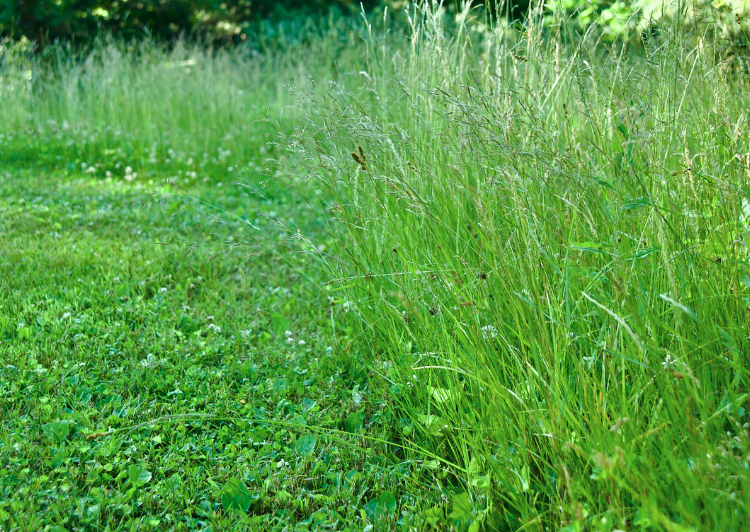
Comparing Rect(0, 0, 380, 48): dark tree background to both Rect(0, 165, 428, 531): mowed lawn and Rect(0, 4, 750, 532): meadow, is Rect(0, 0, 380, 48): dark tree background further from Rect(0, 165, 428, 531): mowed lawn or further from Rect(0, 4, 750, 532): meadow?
Rect(0, 4, 750, 532): meadow

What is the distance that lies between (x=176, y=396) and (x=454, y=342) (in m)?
1.22

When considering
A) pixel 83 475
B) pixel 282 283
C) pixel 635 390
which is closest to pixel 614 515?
pixel 635 390

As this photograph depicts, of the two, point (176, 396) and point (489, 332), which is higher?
point (489, 332)

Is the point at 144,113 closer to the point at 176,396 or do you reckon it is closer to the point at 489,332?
the point at 176,396

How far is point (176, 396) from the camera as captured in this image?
2484mm

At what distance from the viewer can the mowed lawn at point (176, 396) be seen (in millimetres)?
1933

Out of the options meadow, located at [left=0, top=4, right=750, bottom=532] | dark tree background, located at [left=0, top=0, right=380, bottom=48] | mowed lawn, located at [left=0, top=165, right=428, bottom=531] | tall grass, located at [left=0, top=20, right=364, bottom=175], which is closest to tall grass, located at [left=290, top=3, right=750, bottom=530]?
meadow, located at [left=0, top=4, right=750, bottom=532]

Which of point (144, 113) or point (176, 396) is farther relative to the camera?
point (144, 113)

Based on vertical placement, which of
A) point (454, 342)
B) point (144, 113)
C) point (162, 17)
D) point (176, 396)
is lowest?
point (176, 396)

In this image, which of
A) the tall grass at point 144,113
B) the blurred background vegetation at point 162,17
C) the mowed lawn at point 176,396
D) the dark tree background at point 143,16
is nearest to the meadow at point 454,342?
the mowed lawn at point 176,396

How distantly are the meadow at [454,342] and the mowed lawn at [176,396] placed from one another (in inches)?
0.5

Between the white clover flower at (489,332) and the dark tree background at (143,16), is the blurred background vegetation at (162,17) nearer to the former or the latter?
the dark tree background at (143,16)

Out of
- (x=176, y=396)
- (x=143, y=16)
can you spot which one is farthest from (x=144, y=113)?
(x=143, y=16)

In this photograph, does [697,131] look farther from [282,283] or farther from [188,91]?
[188,91]
